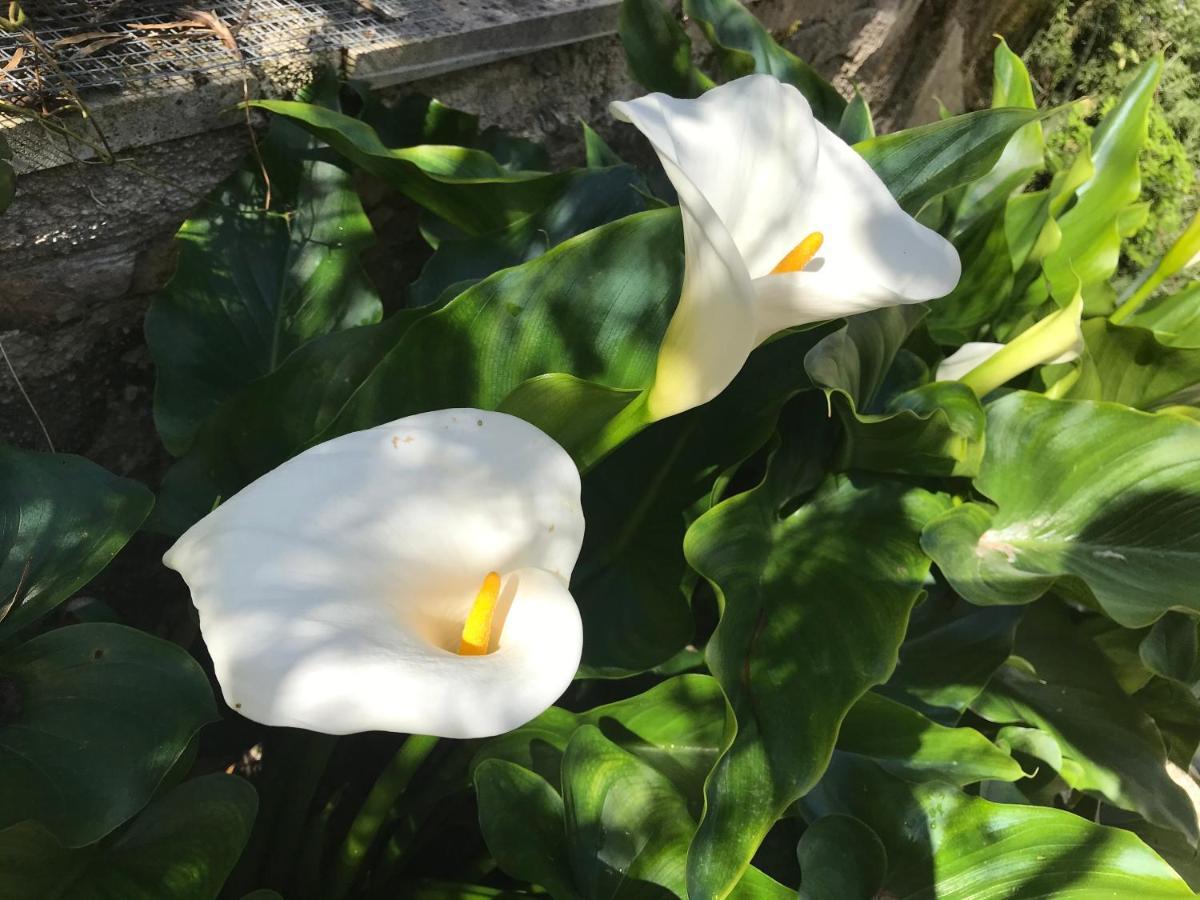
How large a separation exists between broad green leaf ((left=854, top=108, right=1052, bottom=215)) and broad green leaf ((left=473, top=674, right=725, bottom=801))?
499 mm

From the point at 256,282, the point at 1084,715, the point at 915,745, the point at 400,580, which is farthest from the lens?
the point at 1084,715

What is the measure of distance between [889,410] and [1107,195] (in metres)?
0.63

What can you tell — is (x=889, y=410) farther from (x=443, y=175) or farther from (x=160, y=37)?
(x=160, y=37)

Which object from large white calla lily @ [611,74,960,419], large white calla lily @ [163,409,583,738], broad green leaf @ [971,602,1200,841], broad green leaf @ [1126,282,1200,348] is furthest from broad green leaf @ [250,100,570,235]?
broad green leaf @ [1126,282,1200,348]

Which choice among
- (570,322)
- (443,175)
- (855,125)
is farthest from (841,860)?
(855,125)

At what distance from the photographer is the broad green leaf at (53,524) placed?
0.71m

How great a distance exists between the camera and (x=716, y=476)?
0.99 metres

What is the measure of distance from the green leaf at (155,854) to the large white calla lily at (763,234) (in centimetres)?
43

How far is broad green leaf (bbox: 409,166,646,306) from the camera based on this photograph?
105cm

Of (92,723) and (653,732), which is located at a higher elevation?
(92,723)

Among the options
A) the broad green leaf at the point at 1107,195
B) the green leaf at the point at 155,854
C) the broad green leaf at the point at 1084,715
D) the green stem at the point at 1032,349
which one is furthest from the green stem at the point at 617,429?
the broad green leaf at the point at 1107,195

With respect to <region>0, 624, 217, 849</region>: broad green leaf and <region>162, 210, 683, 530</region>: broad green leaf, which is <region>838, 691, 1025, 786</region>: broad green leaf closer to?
<region>162, 210, 683, 530</region>: broad green leaf

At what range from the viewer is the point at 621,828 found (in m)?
0.76

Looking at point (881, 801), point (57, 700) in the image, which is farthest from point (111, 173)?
point (881, 801)
